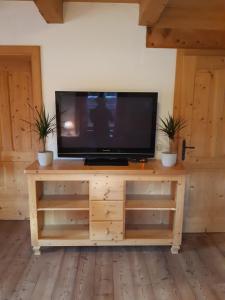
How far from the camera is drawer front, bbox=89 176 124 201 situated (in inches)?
95.0

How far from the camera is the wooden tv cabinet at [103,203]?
2396 mm

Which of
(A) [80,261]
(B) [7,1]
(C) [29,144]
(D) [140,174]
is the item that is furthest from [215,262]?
(B) [7,1]

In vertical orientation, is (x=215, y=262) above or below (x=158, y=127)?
below

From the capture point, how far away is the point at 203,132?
2.81 m

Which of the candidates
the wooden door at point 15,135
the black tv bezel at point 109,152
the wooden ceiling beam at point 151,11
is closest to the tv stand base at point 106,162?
the black tv bezel at point 109,152

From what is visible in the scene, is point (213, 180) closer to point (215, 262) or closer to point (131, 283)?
point (215, 262)

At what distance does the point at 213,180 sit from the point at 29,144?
220 centimetres

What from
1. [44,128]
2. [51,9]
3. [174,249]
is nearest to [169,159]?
[174,249]

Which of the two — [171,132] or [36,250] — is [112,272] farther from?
[171,132]

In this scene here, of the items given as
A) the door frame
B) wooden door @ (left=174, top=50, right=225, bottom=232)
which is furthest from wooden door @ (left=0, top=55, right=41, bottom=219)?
wooden door @ (left=174, top=50, right=225, bottom=232)

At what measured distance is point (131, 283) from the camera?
215 cm

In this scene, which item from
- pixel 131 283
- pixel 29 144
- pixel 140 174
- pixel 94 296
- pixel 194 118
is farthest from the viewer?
pixel 29 144

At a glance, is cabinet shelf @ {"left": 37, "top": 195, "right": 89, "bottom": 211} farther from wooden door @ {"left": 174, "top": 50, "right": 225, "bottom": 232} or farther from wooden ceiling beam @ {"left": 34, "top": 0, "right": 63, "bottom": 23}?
wooden ceiling beam @ {"left": 34, "top": 0, "right": 63, "bottom": 23}

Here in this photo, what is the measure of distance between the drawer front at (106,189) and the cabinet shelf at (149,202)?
0.19m
